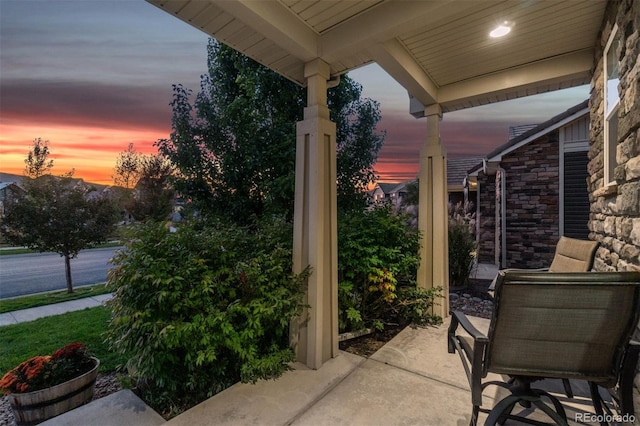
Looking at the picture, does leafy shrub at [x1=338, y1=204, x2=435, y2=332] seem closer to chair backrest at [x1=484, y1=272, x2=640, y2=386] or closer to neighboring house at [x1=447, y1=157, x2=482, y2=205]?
chair backrest at [x1=484, y1=272, x2=640, y2=386]

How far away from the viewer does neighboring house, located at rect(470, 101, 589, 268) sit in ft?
19.8

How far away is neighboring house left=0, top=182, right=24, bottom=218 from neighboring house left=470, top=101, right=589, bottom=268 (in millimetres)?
8618

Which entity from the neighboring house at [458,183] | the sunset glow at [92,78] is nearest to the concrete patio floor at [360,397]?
the sunset glow at [92,78]

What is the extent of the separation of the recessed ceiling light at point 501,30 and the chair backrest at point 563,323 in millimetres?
2088

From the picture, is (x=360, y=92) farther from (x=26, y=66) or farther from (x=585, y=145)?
(x=26, y=66)

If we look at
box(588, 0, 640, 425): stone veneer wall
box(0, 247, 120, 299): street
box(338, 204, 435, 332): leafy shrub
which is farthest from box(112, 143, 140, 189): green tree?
box(588, 0, 640, 425): stone veneer wall

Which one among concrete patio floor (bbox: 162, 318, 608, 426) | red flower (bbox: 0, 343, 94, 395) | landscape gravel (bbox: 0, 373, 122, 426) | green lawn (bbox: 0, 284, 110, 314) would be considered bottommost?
landscape gravel (bbox: 0, 373, 122, 426)

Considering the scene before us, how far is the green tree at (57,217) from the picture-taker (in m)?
3.96

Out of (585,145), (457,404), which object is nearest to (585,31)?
(457,404)

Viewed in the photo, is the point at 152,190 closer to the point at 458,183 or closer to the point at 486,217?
the point at 486,217

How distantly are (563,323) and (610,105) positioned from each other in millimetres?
1994

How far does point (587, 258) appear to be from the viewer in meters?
2.52

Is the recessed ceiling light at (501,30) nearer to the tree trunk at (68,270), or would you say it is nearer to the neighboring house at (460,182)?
the tree trunk at (68,270)

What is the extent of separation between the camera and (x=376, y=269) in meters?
3.24
